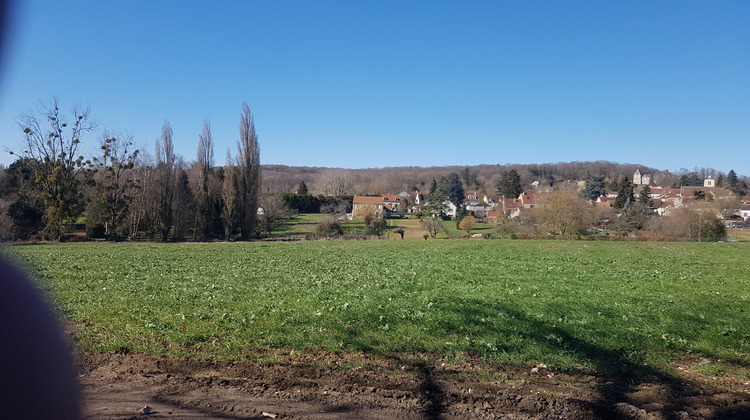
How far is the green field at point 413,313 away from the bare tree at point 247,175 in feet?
103

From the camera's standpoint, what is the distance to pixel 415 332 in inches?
Answer: 257

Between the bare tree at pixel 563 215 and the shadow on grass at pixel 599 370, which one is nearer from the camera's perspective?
the shadow on grass at pixel 599 370

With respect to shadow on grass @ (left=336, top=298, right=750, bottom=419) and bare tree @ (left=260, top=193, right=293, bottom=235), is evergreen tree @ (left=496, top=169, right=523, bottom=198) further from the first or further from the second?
shadow on grass @ (left=336, top=298, right=750, bottom=419)

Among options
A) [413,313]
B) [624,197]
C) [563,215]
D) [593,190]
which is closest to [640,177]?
[593,190]

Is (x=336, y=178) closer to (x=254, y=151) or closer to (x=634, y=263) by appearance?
(x=254, y=151)

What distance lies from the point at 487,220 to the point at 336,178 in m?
44.5

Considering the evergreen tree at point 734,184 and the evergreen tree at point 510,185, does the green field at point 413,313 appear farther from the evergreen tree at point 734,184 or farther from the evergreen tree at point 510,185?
the evergreen tree at point 734,184

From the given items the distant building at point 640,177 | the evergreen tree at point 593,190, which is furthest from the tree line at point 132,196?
the distant building at point 640,177

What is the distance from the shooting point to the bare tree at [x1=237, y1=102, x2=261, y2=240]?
44.4m

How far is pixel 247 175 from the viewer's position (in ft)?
151

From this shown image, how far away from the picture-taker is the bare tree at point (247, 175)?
146 ft

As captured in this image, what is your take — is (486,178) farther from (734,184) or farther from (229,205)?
(229,205)

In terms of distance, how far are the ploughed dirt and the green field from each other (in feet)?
1.15

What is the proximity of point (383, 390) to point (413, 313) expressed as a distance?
122 inches
